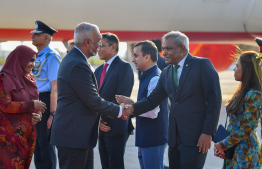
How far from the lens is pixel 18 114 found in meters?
3.59

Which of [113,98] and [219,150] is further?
[113,98]

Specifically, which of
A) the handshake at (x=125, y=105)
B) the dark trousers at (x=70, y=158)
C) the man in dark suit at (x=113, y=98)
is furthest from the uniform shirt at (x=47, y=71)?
the dark trousers at (x=70, y=158)

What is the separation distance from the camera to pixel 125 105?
3.90m

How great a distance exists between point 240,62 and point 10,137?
1.87m

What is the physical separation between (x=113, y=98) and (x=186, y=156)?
1027 millimetres

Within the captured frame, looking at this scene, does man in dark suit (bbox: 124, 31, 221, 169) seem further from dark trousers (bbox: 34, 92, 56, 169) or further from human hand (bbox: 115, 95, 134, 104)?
dark trousers (bbox: 34, 92, 56, 169)

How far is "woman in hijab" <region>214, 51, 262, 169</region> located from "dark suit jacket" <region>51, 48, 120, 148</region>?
100 cm

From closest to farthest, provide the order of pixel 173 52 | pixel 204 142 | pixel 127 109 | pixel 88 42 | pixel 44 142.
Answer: pixel 204 142
pixel 88 42
pixel 173 52
pixel 127 109
pixel 44 142

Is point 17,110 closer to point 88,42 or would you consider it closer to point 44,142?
point 88,42

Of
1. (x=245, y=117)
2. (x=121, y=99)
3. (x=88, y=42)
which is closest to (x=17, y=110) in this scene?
(x=88, y=42)

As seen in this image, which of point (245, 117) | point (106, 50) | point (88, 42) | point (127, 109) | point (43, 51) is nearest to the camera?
point (245, 117)

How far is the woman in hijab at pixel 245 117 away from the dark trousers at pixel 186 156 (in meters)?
0.15

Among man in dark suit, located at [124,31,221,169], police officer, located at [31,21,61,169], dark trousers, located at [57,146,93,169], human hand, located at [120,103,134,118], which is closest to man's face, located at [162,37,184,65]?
man in dark suit, located at [124,31,221,169]

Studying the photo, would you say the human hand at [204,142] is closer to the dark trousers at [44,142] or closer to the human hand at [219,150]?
the human hand at [219,150]
